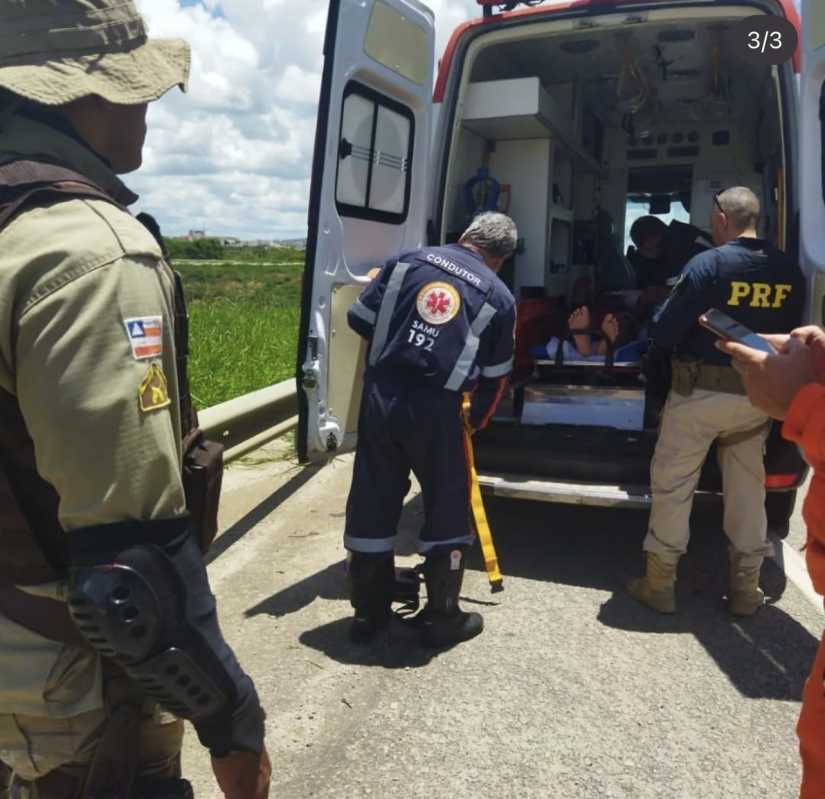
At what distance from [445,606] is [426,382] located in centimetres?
95

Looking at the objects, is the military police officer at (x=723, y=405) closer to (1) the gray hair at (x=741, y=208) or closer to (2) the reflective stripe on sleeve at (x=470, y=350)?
(1) the gray hair at (x=741, y=208)

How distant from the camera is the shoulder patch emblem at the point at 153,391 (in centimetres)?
121

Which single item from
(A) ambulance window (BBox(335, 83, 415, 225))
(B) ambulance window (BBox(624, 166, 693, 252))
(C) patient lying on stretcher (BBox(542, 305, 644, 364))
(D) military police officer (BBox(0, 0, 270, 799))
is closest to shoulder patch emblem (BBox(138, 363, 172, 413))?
(D) military police officer (BBox(0, 0, 270, 799))

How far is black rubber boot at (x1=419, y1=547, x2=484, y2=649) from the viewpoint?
337 cm

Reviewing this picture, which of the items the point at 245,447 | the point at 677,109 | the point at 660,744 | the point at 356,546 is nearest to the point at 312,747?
the point at 356,546

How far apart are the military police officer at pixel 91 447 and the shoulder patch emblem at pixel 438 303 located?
196 centimetres

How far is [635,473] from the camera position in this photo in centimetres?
407

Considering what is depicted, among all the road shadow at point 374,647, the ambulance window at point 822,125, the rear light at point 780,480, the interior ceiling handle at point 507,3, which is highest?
the interior ceiling handle at point 507,3

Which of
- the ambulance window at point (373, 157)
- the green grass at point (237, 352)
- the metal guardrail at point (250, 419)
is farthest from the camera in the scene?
the green grass at point (237, 352)

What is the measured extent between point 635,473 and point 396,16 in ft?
8.58

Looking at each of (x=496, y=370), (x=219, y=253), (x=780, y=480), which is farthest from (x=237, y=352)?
(x=219, y=253)

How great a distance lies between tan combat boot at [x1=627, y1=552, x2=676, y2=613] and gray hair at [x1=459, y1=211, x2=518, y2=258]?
1.58 meters

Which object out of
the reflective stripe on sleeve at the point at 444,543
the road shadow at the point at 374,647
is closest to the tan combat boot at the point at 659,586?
the reflective stripe on sleeve at the point at 444,543

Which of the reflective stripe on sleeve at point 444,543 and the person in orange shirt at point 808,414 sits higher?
the person in orange shirt at point 808,414
